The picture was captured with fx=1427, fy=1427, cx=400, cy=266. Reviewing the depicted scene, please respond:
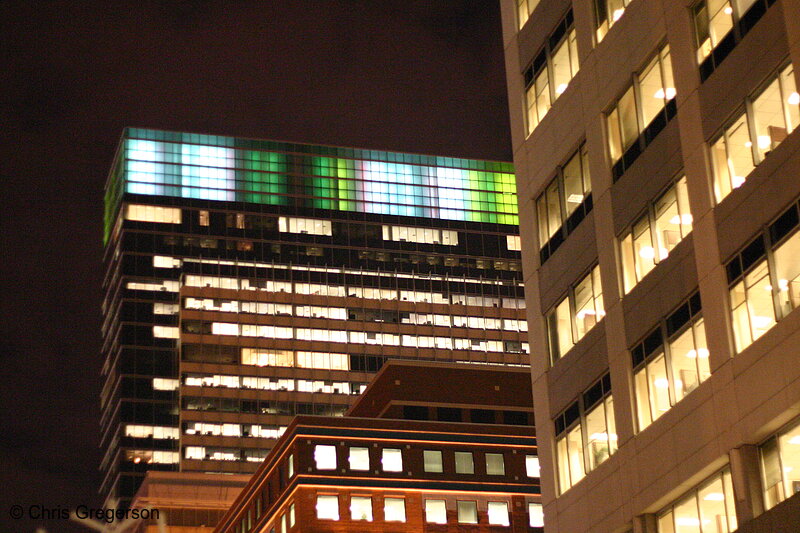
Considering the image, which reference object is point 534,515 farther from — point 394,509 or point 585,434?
point 585,434

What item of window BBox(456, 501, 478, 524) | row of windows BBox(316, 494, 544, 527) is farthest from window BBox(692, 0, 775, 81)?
window BBox(456, 501, 478, 524)

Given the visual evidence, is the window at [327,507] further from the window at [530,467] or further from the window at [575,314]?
the window at [575,314]

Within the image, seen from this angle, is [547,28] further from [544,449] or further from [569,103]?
[544,449]

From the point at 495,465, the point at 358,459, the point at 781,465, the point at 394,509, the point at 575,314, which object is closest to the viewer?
the point at 781,465

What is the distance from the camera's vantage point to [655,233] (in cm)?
5297

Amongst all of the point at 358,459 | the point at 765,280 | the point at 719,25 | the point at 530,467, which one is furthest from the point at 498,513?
the point at 765,280

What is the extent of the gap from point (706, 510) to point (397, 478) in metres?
72.8

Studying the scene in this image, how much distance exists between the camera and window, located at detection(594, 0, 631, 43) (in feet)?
189

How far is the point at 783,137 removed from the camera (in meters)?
44.9

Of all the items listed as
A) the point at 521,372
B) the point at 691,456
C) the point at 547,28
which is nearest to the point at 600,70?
the point at 547,28

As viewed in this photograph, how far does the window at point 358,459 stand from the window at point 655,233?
6701 cm

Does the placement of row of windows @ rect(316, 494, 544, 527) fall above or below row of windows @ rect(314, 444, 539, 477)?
below

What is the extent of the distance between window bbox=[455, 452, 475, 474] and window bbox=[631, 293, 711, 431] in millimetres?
69610

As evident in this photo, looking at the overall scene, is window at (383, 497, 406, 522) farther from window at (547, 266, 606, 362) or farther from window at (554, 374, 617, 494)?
window at (554, 374, 617, 494)
